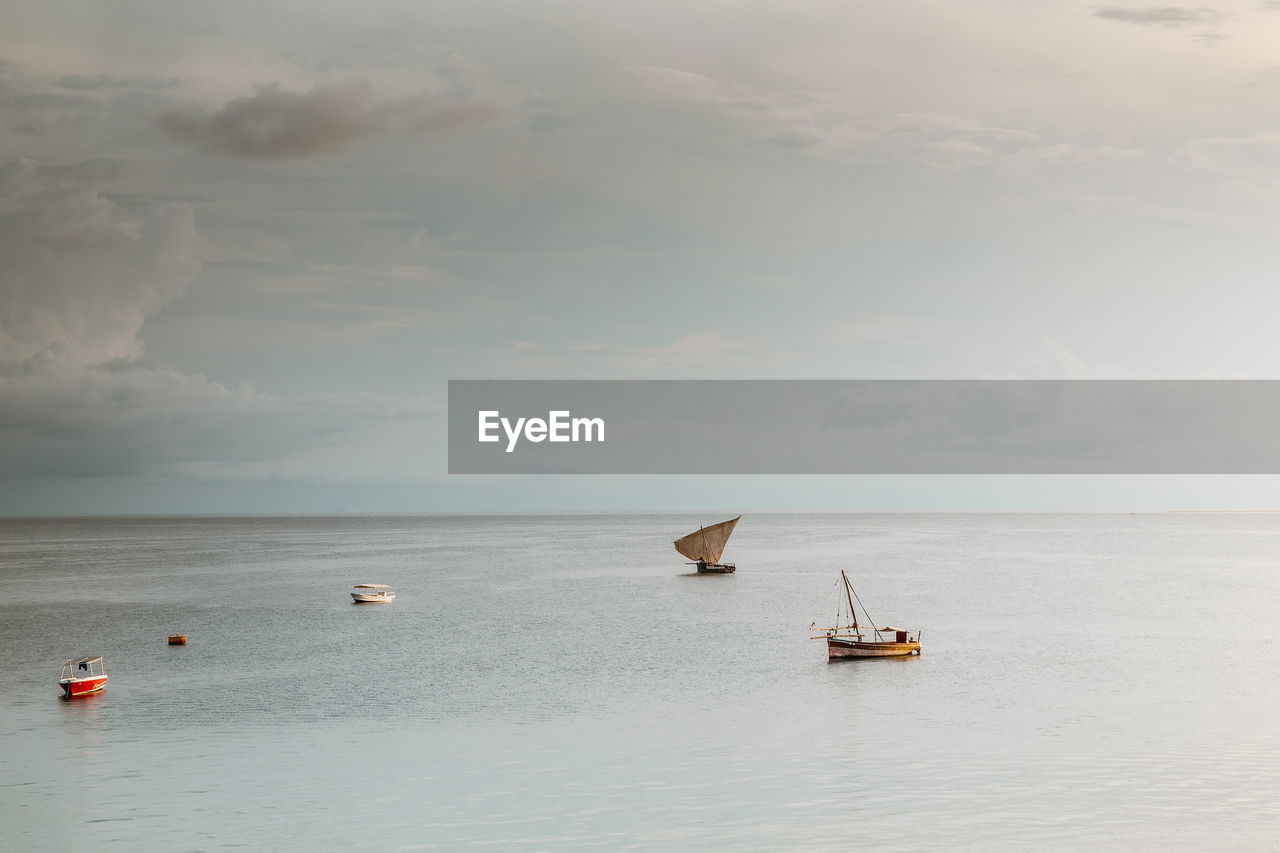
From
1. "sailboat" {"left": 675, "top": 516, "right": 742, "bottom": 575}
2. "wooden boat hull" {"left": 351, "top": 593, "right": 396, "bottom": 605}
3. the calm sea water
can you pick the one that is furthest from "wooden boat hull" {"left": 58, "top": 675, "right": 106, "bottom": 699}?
"sailboat" {"left": 675, "top": 516, "right": 742, "bottom": 575}

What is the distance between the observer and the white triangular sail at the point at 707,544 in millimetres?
160500

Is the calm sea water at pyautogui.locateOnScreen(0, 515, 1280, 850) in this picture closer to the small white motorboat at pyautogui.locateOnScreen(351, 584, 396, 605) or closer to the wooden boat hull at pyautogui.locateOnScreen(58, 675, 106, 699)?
the wooden boat hull at pyautogui.locateOnScreen(58, 675, 106, 699)

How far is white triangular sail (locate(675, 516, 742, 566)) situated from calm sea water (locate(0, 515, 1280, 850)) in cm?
Answer: 5637

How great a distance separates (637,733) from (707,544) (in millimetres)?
113482

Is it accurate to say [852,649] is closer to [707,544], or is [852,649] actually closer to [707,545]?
[707,545]

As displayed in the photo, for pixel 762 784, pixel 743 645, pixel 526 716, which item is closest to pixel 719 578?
pixel 743 645

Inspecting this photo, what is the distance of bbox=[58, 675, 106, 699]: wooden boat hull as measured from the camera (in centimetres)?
5631

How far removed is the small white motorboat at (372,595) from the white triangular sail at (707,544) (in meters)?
53.9

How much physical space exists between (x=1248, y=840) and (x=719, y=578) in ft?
394

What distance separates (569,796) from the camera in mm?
38125

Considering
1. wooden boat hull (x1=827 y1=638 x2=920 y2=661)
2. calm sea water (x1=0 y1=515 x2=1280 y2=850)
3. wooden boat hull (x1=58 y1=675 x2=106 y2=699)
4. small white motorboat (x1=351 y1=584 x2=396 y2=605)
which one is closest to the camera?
calm sea water (x1=0 y1=515 x2=1280 y2=850)

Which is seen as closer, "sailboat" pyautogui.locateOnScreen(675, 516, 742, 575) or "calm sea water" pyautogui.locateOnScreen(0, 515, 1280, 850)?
"calm sea water" pyautogui.locateOnScreen(0, 515, 1280, 850)

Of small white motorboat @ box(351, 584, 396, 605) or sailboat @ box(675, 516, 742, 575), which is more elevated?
sailboat @ box(675, 516, 742, 575)

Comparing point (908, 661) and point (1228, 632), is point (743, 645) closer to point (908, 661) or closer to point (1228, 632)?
point (908, 661)
